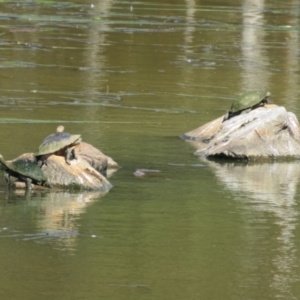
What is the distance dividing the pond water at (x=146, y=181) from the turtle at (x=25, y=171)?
137 mm

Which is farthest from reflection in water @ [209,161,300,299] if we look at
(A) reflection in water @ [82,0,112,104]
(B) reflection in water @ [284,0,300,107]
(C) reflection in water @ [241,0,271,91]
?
(C) reflection in water @ [241,0,271,91]

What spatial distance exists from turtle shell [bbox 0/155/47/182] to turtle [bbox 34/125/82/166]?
23 centimetres

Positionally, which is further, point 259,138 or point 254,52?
point 254,52

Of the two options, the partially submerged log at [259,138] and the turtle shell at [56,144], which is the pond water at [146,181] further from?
the turtle shell at [56,144]

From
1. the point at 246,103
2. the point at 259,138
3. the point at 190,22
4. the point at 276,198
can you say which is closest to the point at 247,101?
the point at 246,103

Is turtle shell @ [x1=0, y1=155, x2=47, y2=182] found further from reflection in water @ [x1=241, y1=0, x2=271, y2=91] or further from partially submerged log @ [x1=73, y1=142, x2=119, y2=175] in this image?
reflection in water @ [x1=241, y1=0, x2=271, y2=91]

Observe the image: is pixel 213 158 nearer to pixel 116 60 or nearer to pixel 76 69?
pixel 76 69

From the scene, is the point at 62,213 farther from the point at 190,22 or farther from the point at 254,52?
the point at 190,22

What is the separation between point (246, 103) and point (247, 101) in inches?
1.7

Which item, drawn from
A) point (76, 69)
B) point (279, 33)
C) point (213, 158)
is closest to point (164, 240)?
point (213, 158)

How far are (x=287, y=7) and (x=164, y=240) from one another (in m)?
29.2

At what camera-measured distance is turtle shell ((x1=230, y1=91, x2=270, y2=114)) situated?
13.9 m

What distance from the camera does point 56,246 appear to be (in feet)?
27.9

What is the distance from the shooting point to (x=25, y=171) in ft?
34.3
